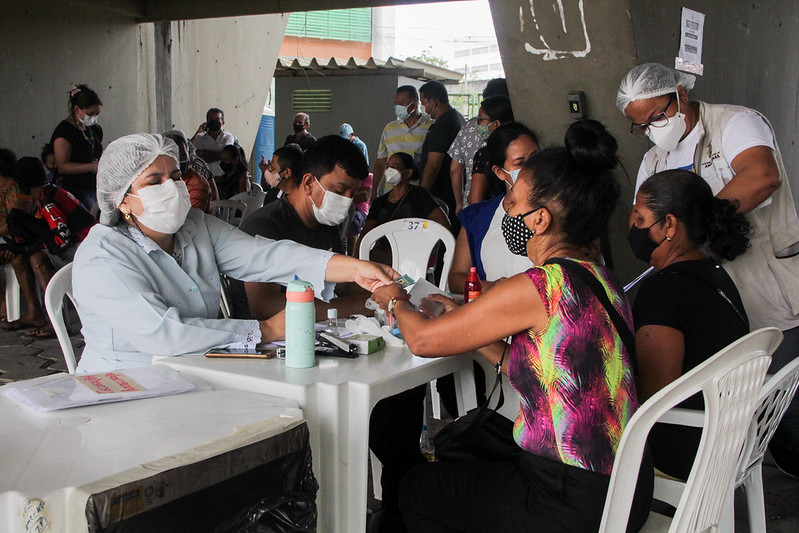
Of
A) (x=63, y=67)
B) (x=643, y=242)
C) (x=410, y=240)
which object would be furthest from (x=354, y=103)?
(x=643, y=242)

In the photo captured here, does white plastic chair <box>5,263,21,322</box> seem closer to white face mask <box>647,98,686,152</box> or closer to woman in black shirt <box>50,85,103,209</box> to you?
woman in black shirt <box>50,85,103,209</box>

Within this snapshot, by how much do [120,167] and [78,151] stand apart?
14.8 ft

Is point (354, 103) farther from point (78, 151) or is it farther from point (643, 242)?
point (643, 242)

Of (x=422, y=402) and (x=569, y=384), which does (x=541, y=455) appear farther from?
(x=422, y=402)

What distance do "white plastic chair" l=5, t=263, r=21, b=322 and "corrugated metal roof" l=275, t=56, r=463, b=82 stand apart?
684 cm

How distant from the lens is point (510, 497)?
1713mm

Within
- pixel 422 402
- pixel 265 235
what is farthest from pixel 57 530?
pixel 265 235

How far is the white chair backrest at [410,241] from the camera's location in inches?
154

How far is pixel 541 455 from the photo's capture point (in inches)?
66.3

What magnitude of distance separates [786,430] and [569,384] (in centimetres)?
195

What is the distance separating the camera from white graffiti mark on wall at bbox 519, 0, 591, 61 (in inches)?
158

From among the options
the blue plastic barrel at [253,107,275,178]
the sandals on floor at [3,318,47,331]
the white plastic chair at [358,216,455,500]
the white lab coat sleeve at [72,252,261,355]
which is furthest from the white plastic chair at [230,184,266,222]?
the blue plastic barrel at [253,107,275,178]

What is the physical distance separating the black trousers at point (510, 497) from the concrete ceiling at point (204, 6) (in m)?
6.77

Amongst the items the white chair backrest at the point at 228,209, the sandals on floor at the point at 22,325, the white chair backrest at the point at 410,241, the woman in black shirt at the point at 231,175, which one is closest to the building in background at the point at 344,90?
the woman in black shirt at the point at 231,175
